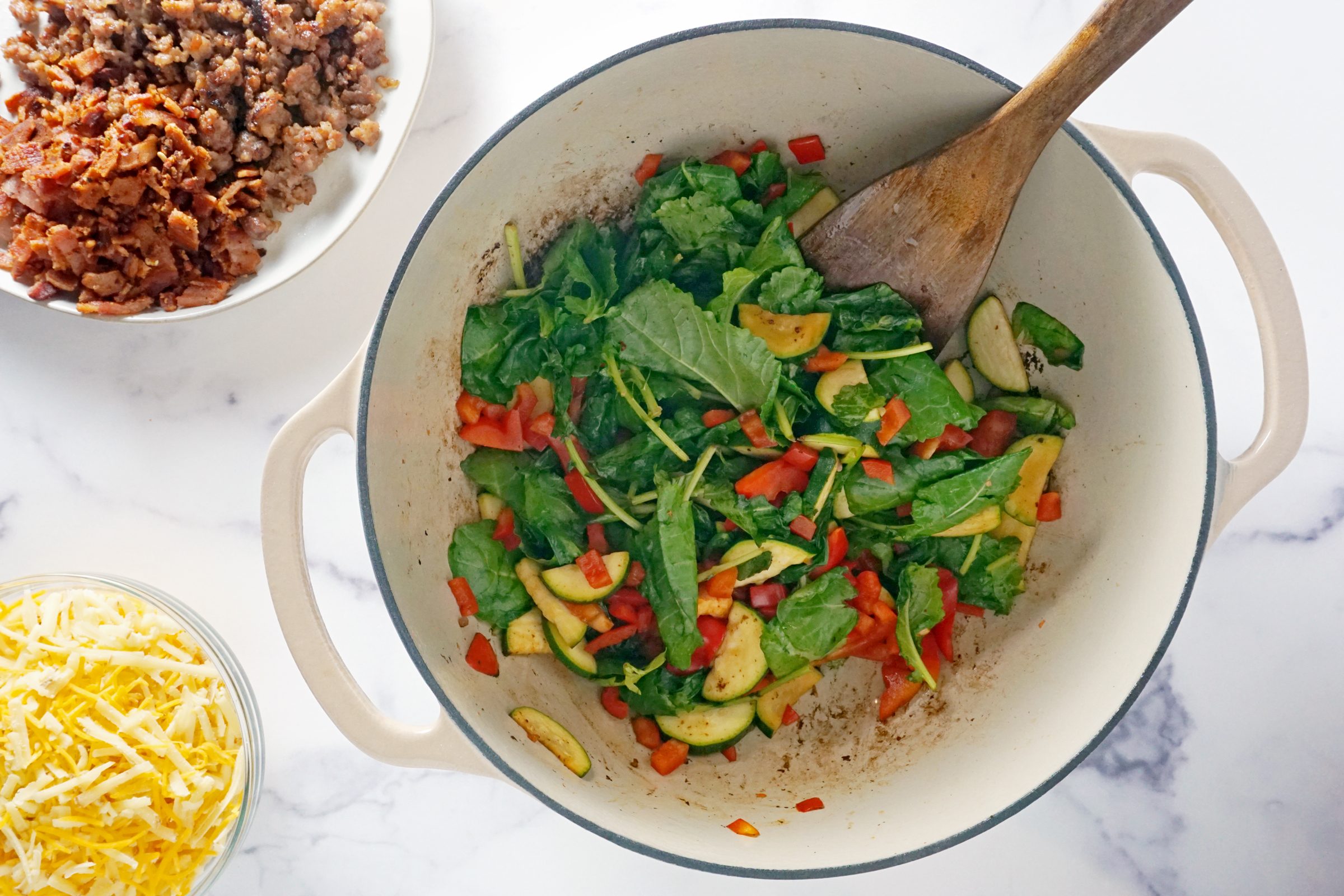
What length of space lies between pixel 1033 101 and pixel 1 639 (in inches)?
78.2

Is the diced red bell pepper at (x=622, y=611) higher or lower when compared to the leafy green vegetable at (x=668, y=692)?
higher

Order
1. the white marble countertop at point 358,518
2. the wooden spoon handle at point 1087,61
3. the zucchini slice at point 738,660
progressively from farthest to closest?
the white marble countertop at point 358,518, the zucchini slice at point 738,660, the wooden spoon handle at point 1087,61

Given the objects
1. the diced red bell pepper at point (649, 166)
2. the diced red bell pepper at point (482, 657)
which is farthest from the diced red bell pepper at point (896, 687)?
the diced red bell pepper at point (649, 166)

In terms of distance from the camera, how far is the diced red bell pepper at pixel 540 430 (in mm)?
1629

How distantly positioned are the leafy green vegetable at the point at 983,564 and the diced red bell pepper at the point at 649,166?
2.63 feet

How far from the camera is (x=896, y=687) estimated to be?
1715 mm


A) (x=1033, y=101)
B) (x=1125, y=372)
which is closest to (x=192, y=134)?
(x=1033, y=101)

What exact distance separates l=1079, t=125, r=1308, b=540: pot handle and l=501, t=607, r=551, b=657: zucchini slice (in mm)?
1150

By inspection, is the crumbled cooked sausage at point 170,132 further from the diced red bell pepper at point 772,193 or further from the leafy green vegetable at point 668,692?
the leafy green vegetable at point 668,692

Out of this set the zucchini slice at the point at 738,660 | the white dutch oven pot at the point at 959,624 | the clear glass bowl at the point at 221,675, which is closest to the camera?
the white dutch oven pot at the point at 959,624

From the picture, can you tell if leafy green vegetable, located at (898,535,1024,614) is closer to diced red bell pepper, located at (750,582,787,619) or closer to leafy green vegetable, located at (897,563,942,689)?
leafy green vegetable, located at (897,563,942,689)

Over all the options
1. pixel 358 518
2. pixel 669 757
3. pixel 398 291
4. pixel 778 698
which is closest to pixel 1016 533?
pixel 778 698

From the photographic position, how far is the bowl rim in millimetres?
1340

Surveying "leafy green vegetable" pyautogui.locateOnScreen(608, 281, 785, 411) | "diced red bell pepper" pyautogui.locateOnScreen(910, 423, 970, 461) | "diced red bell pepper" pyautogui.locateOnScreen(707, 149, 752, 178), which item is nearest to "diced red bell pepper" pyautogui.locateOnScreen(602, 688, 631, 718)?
"leafy green vegetable" pyautogui.locateOnScreen(608, 281, 785, 411)
